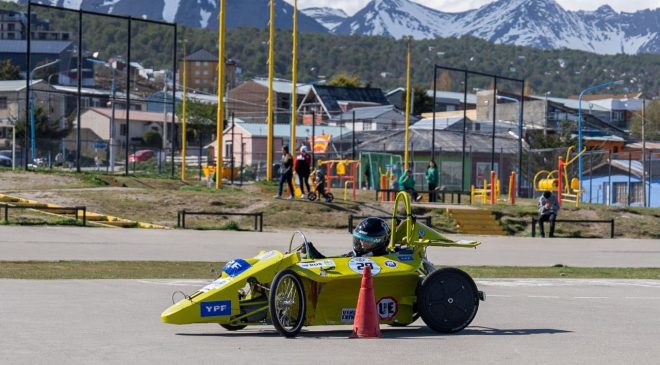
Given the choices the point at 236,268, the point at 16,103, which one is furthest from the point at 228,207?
the point at 16,103

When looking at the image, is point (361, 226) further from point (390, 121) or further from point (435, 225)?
point (390, 121)

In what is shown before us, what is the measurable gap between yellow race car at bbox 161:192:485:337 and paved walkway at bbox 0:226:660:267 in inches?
521

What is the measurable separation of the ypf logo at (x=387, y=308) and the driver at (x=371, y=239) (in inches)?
23.8

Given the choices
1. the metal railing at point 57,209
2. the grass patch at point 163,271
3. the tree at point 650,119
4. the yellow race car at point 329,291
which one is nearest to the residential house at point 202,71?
the tree at point 650,119

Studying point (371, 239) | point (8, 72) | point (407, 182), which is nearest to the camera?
point (371, 239)

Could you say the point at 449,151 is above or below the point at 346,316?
above

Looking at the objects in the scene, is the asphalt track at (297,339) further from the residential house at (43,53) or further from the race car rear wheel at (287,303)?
the residential house at (43,53)

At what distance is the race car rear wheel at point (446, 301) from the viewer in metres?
14.0

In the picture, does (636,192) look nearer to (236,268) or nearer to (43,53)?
(236,268)

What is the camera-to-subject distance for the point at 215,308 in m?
12.8

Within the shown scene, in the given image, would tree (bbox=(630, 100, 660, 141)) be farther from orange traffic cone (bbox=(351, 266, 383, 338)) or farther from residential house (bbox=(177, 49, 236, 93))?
orange traffic cone (bbox=(351, 266, 383, 338))

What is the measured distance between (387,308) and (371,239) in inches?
33.1

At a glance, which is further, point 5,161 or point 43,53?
point 43,53

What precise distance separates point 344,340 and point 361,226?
189 cm
